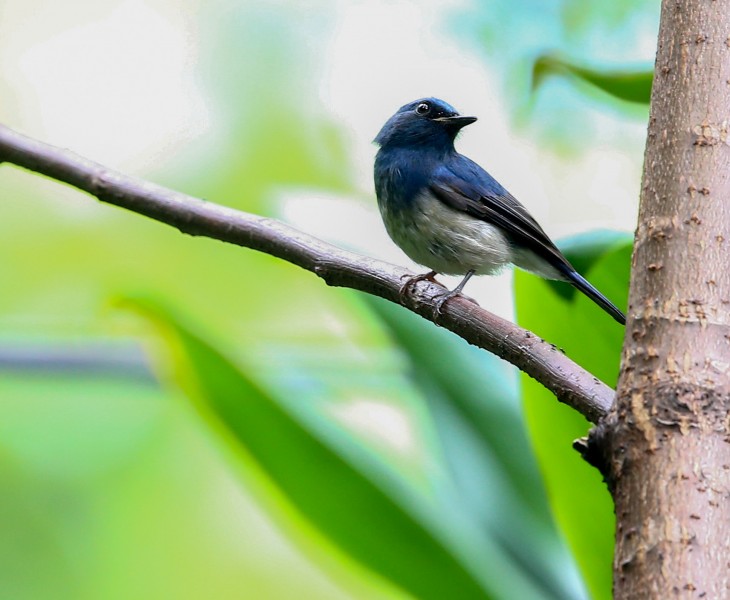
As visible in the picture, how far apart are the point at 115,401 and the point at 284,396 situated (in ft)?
18.6

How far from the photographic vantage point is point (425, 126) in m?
3.56

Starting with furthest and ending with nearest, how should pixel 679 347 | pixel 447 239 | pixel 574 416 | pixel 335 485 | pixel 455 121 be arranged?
1. pixel 455 121
2. pixel 447 239
3. pixel 335 485
4. pixel 574 416
5. pixel 679 347

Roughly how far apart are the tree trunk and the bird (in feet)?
4.30

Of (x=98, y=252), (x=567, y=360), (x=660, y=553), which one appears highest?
(x=98, y=252)

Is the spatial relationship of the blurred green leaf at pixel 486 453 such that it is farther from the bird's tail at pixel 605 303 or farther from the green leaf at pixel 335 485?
the bird's tail at pixel 605 303

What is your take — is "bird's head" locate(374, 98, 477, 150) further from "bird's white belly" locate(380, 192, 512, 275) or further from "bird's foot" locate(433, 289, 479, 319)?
"bird's foot" locate(433, 289, 479, 319)

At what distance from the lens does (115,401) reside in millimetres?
7777

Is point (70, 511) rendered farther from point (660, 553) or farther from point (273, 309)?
point (660, 553)

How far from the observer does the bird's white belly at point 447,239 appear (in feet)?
10.1

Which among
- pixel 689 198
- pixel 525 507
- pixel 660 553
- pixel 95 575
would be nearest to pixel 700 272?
pixel 689 198

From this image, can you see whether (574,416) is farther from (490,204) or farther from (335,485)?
(490,204)

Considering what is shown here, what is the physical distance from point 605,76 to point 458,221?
929 millimetres

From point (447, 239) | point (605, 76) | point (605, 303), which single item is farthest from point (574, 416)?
point (447, 239)

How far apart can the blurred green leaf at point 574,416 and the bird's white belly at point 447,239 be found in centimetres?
87
